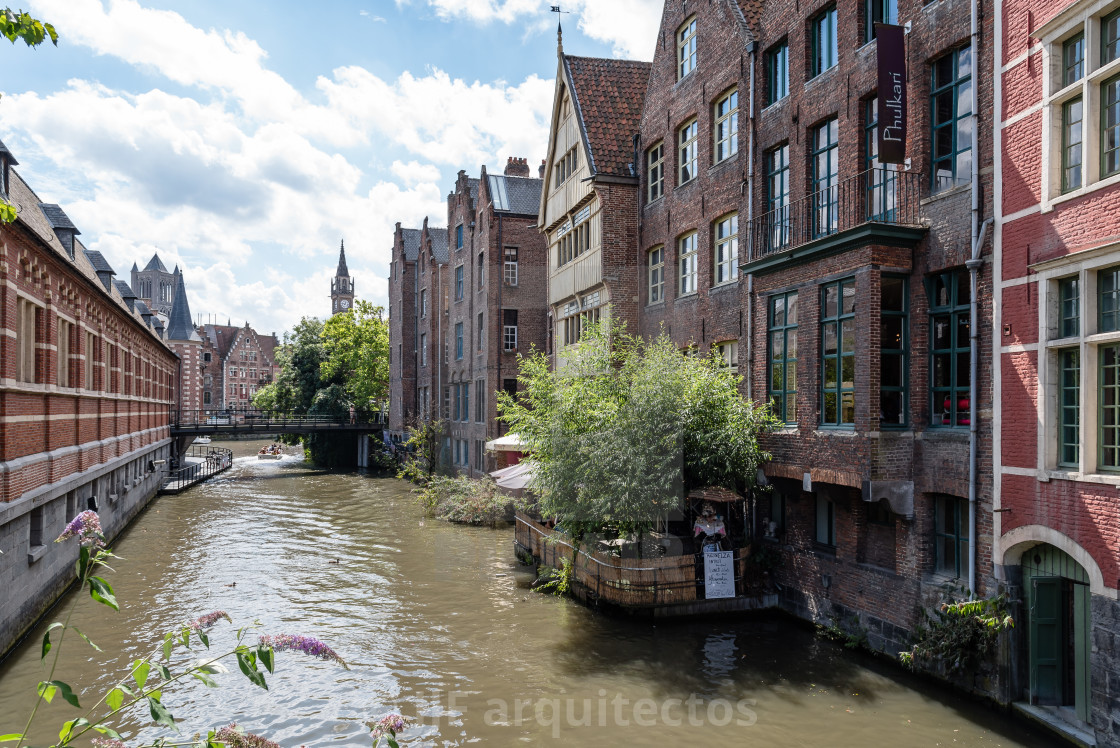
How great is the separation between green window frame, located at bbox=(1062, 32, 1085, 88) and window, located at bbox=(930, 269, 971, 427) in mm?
2894

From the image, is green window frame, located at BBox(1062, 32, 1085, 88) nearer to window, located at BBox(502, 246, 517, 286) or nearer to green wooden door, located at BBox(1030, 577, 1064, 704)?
green wooden door, located at BBox(1030, 577, 1064, 704)

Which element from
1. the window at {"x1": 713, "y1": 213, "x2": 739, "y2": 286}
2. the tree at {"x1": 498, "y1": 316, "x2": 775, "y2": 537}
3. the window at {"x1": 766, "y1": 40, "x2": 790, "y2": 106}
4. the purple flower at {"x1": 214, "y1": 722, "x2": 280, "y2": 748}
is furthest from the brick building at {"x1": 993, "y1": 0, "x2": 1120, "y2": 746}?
the purple flower at {"x1": 214, "y1": 722, "x2": 280, "y2": 748}

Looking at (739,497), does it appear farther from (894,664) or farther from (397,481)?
(397,481)

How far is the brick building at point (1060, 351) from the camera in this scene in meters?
9.31

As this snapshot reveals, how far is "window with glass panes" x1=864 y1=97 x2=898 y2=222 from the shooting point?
13.2 metres

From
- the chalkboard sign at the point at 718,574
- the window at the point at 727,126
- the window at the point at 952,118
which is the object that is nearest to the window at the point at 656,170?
the window at the point at 727,126

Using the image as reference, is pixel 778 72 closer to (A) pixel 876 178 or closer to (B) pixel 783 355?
(A) pixel 876 178

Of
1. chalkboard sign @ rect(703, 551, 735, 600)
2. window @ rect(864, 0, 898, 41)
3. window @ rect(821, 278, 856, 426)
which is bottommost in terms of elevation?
chalkboard sign @ rect(703, 551, 735, 600)

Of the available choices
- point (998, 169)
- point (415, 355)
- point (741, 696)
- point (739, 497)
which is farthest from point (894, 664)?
point (415, 355)

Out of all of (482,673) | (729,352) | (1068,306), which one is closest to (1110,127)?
(1068,306)

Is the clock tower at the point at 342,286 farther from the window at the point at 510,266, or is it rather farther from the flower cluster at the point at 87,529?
the flower cluster at the point at 87,529

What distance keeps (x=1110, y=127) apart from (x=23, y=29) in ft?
35.4

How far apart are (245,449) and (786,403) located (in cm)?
7530

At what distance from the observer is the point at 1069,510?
968cm
